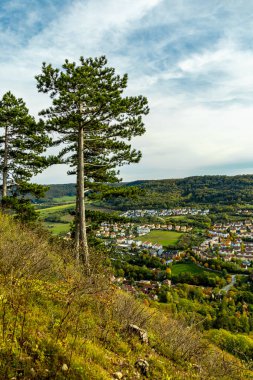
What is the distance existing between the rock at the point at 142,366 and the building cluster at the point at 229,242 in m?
61.9

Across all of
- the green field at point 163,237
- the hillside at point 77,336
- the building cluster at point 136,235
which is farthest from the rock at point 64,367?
the green field at point 163,237

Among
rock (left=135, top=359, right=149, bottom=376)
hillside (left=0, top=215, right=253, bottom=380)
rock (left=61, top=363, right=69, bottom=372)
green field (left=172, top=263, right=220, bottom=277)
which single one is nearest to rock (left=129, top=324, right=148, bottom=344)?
hillside (left=0, top=215, right=253, bottom=380)

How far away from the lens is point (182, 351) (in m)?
4.86

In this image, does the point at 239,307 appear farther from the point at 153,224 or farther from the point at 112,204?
the point at 112,204

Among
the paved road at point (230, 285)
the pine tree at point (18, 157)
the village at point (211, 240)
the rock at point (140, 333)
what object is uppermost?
the pine tree at point (18, 157)

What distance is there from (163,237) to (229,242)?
20.6 m

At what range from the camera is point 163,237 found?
3120 inches

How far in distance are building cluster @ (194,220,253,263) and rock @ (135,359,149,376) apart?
61.9 metres

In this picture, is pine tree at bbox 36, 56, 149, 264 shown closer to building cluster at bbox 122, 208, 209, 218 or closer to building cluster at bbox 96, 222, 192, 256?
building cluster at bbox 96, 222, 192, 256

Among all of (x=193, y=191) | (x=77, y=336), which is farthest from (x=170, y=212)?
(x=77, y=336)

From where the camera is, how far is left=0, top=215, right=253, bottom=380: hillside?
291 cm

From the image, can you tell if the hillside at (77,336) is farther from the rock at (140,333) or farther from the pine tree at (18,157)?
the pine tree at (18,157)

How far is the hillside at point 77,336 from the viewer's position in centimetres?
291

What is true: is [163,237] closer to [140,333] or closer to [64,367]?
[140,333]
